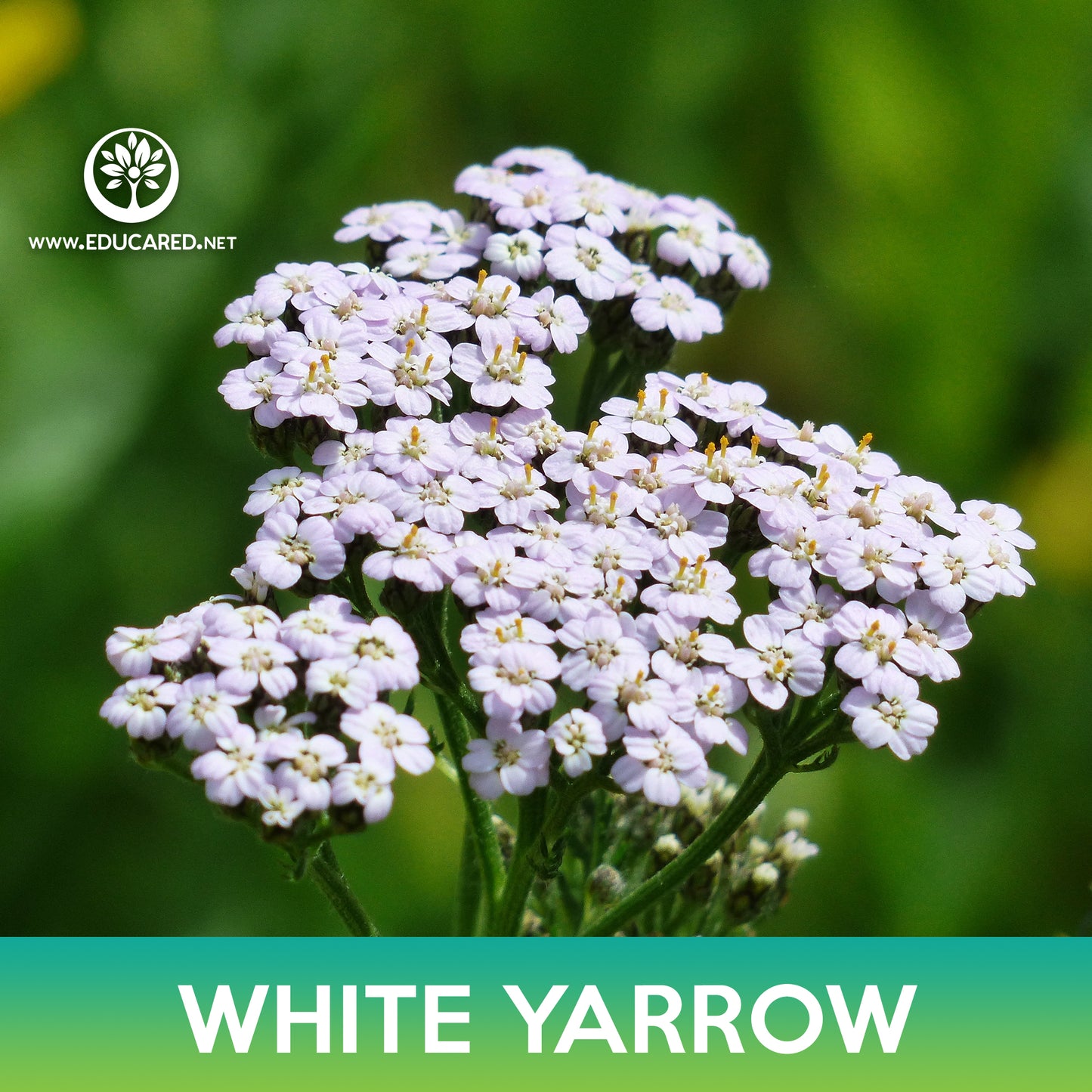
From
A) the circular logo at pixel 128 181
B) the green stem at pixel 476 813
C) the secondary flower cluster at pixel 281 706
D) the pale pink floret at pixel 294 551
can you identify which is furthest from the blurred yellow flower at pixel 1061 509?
the secondary flower cluster at pixel 281 706

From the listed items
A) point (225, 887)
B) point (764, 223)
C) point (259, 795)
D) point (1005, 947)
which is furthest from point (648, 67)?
point (259, 795)

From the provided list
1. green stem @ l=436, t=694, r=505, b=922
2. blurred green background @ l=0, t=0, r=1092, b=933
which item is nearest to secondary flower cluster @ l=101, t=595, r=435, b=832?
green stem @ l=436, t=694, r=505, b=922

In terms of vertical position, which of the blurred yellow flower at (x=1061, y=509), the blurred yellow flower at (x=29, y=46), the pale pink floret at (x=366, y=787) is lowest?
the pale pink floret at (x=366, y=787)

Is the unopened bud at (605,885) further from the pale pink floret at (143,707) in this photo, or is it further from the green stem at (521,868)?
the pale pink floret at (143,707)

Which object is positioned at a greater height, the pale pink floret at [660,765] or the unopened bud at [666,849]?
the unopened bud at [666,849]

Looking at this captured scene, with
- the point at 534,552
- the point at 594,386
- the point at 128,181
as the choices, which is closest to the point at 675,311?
the point at 594,386

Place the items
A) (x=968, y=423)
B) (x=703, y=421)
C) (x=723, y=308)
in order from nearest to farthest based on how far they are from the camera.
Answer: (x=703, y=421), (x=723, y=308), (x=968, y=423)

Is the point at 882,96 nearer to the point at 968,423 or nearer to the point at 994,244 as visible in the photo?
the point at 994,244

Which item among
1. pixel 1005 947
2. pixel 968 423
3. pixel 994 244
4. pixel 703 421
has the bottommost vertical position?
pixel 1005 947
